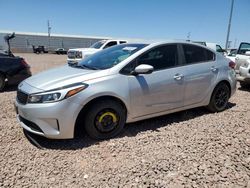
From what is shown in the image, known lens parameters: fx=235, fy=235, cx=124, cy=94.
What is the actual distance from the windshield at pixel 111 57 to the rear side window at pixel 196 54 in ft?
3.10

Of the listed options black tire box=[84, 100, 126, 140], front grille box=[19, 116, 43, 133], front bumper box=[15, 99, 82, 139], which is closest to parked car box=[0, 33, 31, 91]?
front grille box=[19, 116, 43, 133]

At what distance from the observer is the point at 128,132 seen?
13.1 ft

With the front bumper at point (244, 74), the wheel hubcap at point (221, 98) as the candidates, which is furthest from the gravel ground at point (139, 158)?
the front bumper at point (244, 74)

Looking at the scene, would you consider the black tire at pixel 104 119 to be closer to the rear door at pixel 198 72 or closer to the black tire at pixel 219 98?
the rear door at pixel 198 72

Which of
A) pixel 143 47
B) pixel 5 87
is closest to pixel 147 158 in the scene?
pixel 143 47

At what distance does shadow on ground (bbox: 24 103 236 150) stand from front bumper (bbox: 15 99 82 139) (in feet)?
0.85

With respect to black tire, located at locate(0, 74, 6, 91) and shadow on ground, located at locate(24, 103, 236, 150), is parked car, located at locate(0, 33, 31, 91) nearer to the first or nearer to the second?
black tire, located at locate(0, 74, 6, 91)

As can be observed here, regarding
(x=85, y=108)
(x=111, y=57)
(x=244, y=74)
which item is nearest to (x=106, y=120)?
(x=85, y=108)

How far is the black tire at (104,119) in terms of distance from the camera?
346 centimetres

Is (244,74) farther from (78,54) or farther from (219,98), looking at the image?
(78,54)

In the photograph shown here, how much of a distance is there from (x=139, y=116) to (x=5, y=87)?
218 inches

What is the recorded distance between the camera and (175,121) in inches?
180

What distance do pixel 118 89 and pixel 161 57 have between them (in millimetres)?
1116

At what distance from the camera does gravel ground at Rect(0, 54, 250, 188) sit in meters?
2.71
